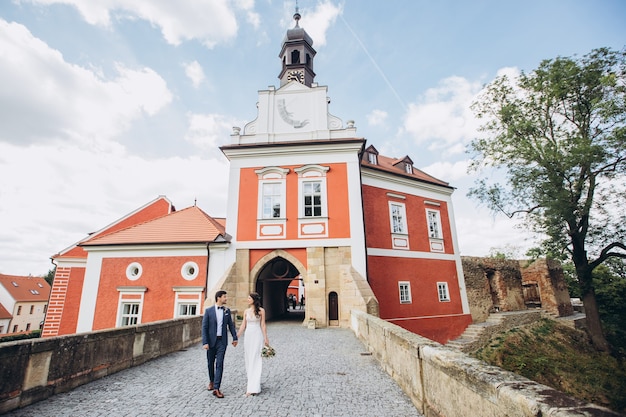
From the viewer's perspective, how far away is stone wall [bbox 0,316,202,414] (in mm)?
3818

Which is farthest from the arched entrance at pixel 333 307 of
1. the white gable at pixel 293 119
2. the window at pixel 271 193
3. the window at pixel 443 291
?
the white gable at pixel 293 119

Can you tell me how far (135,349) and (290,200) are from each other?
9101 millimetres

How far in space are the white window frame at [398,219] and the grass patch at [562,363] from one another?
7.18 metres

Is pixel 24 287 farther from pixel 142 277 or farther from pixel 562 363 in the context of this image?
pixel 562 363

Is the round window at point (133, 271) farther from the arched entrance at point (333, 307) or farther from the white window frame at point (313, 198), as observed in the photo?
the arched entrance at point (333, 307)

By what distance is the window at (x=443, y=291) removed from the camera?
17266 mm

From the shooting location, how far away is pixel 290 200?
47.0 ft

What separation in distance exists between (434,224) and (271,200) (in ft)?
34.8

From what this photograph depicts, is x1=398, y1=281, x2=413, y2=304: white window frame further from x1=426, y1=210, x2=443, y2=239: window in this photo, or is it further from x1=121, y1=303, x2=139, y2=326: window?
x1=121, y1=303, x2=139, y2=326: window

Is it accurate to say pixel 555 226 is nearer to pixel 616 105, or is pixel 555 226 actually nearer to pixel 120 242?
pixel 616 105

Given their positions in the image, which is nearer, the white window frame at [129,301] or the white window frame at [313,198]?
the white window frame at [313,198]

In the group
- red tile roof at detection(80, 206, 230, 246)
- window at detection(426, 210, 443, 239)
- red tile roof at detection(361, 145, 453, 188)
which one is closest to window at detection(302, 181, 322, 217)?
red tile roof at detection(361, 145, 453, 188)

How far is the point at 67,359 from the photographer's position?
15.2 ft

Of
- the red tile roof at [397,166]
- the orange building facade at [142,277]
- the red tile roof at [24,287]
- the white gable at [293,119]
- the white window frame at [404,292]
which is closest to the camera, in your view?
the orange building facade at [142,277]
